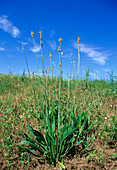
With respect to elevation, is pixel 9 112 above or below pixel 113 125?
above

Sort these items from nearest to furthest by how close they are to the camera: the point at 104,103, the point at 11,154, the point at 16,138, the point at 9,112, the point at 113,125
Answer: the point at 11,154, the point at 16,138, the point at 113,125, the point at 9,112, the point at 104,103

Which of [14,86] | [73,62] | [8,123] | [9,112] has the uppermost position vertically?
[14,86]

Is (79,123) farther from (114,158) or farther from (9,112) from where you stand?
(9,112)

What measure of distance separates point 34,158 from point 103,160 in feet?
3.44

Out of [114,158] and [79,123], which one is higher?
[79,123]

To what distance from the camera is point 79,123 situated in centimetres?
250

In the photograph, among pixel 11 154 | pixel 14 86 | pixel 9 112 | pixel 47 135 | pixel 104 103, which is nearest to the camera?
pixel 47 135

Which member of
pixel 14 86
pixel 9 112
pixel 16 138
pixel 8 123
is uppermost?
pixel 14 86

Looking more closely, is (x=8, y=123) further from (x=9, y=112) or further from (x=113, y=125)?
(x=113, y=125)

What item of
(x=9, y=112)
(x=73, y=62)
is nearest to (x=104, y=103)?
(x=73, y=62)

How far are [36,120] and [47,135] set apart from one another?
98 centimetres

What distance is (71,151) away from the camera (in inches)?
88.3

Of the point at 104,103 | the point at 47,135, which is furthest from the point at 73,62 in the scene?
the point at 104,103

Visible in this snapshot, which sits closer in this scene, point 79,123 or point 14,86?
point 79,123
